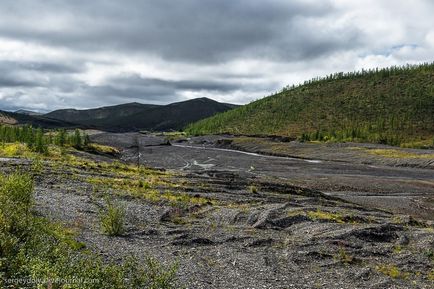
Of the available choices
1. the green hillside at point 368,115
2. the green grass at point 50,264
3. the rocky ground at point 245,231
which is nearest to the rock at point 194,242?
the rocky ground at point 245,231

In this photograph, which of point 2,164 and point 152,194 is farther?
point 2,164

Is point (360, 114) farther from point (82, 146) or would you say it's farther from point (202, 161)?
point (82, 146)

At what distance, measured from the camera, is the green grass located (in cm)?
1029

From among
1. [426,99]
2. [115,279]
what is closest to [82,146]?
[115,279]

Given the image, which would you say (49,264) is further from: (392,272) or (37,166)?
(37,166)

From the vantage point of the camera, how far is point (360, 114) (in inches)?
6722

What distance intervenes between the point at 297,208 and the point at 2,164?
32.8m

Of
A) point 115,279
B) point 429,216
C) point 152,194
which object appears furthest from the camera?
point 429,216

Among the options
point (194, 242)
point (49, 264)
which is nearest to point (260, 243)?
point (194, 242)

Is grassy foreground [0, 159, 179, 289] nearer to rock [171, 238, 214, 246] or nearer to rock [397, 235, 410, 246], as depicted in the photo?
rock [171, 238, 214, 246]

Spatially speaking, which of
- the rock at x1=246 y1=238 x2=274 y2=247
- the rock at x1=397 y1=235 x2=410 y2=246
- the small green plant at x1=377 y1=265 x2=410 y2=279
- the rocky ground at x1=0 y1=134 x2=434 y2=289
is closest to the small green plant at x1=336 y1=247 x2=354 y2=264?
the rocky ground at x1=0 y1=134 x2=434 y2=289

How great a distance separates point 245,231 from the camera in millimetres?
25469

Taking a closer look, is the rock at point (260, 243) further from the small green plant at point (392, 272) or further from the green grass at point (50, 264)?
the green grass at point (50, 264)

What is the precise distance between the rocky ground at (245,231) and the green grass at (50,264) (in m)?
2.40
